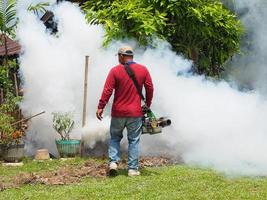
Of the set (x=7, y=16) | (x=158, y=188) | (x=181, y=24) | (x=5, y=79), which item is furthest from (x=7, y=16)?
(x=158, y=188)

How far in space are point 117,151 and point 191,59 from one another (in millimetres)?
5240

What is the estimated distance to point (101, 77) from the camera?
12.3m

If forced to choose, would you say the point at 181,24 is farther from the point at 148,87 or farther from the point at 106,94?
the point at 106,94

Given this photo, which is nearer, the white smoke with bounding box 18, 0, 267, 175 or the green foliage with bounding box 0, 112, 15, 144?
the white smoke with bounding box 18, 0, 267, 175

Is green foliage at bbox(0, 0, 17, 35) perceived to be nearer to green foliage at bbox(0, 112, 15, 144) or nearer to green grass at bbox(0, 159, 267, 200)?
green foliage at bbox(0, 112, 15, 144)

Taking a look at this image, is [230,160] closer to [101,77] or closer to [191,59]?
[101,77]

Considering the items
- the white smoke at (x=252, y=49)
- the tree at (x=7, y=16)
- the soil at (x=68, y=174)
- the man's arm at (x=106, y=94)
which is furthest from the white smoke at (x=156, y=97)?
the white smoke at (x=252, y=49)

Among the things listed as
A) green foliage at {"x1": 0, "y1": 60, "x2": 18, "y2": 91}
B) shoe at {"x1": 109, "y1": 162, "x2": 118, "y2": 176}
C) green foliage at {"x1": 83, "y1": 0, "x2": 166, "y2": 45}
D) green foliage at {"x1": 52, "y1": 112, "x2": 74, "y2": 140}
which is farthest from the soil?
green foliage at {"x1": 0, "y1": 60, "x2": 18, "y2": 91}

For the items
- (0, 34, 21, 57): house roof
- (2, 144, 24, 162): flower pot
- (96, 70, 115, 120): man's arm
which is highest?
(0, 34, 21, 57): house roof

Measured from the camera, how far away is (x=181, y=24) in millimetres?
13320

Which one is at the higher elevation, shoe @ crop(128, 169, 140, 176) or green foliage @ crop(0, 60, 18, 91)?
green foliage @ crop(0, 60, 18, 91)

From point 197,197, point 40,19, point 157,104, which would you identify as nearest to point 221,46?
point 157,104

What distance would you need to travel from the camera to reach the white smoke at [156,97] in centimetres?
1090

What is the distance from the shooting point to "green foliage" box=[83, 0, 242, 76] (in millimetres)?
12625
